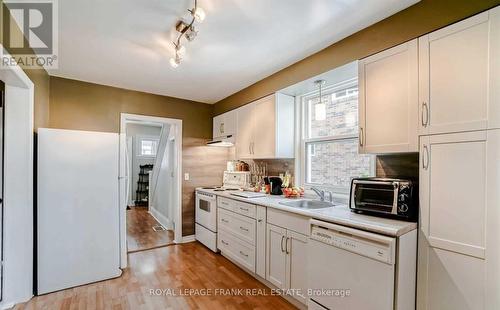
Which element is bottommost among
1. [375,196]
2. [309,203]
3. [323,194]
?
[309,203]

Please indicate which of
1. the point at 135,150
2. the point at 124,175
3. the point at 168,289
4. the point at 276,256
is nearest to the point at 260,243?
the point at 276,256

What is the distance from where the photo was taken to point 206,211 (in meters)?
3.65

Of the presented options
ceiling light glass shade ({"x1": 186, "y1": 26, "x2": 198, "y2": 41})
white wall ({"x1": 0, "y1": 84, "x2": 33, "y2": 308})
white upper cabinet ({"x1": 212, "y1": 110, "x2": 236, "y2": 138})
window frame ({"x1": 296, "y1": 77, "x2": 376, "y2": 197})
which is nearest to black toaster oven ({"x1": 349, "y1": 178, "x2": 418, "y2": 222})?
window frame ({"x1": 296, "y1": 77, "x2": 376, "y2": 197})

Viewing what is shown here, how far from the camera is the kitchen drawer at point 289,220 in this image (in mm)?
2087

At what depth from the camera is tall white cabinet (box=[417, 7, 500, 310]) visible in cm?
133

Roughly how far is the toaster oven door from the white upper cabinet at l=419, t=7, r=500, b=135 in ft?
1.53

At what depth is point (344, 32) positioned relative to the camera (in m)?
2.06

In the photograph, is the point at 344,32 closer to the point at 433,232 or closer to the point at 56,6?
the point at 433,232

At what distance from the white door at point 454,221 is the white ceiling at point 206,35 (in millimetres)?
1097

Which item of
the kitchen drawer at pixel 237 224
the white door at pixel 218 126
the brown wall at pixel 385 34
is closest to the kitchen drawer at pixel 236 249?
the kitchen drawer at pixel 237 224

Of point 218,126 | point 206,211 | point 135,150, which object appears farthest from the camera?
point 135,150

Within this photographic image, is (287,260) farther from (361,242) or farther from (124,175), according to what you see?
(124,175)

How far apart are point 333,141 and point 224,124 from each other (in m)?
1.91

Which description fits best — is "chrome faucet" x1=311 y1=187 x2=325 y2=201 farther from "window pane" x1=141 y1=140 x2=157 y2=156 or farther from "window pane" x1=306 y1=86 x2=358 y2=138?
"window pane" x1=141 y1=140 x2=157 y2=156
